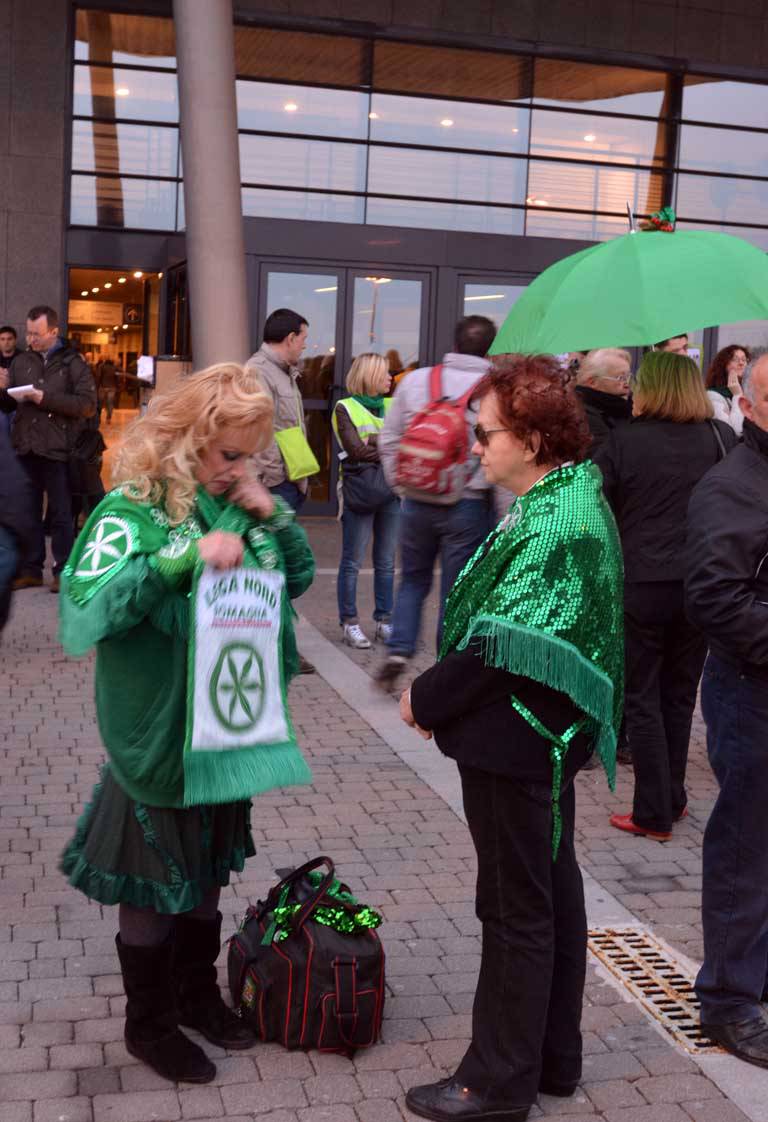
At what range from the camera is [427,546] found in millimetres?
7434

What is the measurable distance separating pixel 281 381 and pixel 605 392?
2.22 m

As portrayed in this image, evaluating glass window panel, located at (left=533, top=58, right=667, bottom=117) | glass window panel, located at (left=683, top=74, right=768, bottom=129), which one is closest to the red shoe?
glass window panel, located at (left=533, top=58, right=667, bottom=117)

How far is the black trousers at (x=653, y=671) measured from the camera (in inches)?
219

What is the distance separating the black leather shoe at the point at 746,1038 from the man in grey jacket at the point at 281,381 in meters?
4.49

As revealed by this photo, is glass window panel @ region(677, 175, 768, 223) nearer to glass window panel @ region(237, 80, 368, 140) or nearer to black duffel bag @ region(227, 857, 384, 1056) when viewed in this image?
glass window panel @ region(237, 80, 368, 140)

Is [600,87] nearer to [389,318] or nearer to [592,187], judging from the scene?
[592,187]

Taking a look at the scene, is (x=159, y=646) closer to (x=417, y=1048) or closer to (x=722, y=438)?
(x=417, y=1048)

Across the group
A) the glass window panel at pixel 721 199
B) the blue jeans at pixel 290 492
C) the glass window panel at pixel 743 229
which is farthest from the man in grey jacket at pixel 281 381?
the glass window panel at pixel 743 229

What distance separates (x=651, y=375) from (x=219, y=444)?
262 cm

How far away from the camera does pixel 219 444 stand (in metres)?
3.41

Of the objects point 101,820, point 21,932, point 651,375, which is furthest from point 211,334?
point 101,820

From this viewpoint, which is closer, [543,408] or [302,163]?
[543,408]

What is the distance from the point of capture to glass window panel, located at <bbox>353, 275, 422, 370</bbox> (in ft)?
53.9

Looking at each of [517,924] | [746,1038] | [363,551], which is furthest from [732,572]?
[363,551]
